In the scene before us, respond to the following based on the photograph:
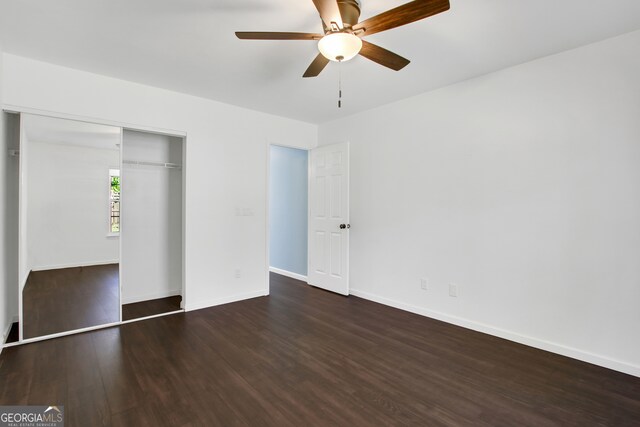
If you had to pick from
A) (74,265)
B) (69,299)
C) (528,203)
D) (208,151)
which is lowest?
(69,299)

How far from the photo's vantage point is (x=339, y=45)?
6.16 ft

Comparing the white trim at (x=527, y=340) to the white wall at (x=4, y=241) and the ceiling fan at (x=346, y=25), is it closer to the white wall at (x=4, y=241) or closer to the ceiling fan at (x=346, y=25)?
the ceiling fan at (x=346, y=25)

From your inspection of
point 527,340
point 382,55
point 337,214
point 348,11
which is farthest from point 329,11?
point 527,340

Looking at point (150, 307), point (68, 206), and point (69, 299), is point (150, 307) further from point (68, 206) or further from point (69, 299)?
point (68, 206)

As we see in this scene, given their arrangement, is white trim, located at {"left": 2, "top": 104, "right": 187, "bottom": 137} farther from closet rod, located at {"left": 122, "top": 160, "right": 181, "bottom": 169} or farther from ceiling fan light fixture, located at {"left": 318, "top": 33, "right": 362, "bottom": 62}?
ceiling fan light fixture, located at {"left": 318, "top": 33, "right": 362, "bottom": 62}

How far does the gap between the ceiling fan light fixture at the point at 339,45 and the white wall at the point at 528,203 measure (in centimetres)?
191

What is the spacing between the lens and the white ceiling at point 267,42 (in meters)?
2.08

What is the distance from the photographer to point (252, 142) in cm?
432

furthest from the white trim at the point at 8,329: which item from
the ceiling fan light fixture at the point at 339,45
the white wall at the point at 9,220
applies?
the ceiling fan light fixture at the point at 339,45

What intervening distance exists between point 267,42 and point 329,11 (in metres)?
0.96

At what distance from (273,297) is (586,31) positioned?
4.18m

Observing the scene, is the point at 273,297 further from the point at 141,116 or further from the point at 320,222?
the point at 141,116

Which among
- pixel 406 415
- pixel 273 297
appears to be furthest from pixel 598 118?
pixel 273 297

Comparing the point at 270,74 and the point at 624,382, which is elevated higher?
Result: the point at 270,74
